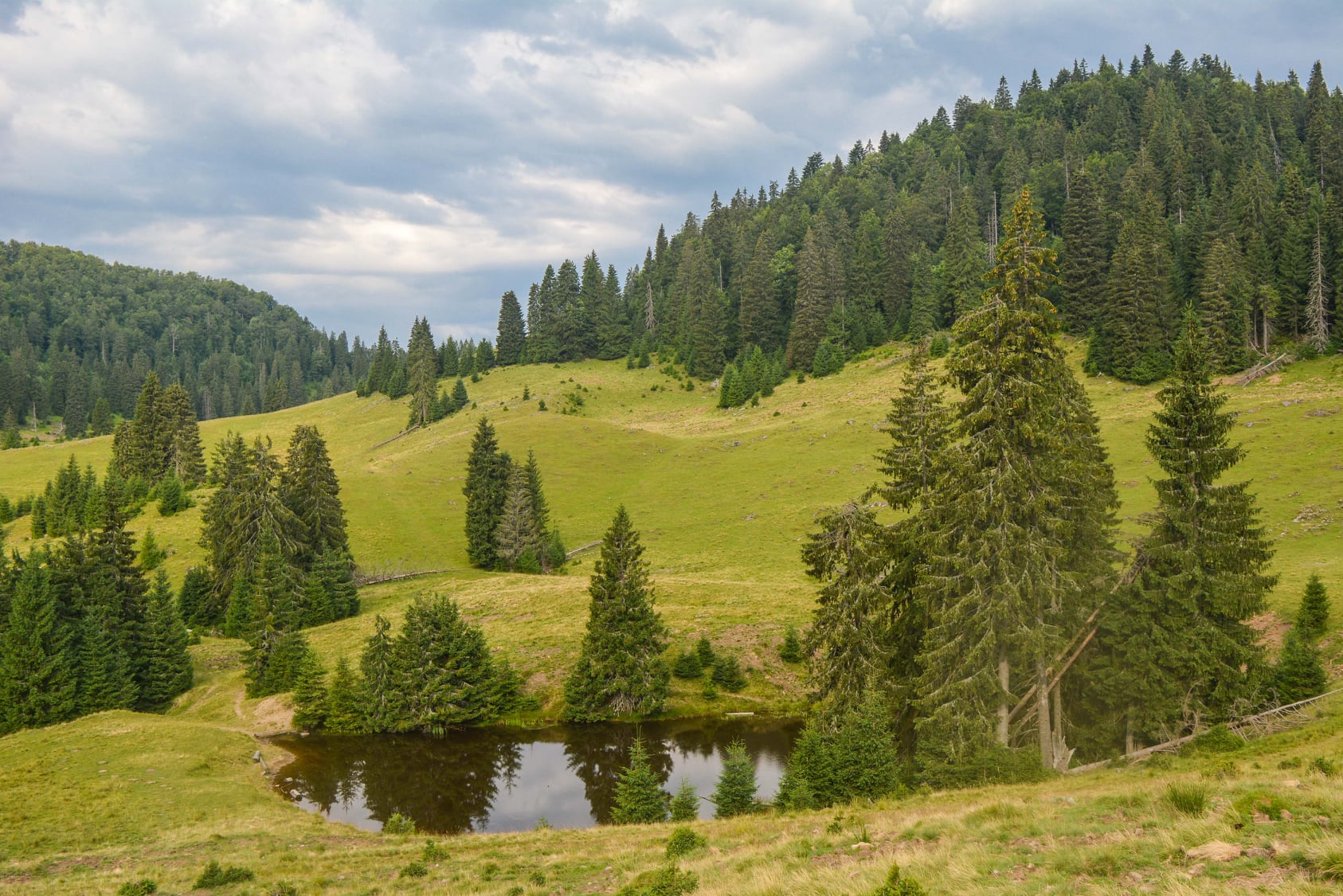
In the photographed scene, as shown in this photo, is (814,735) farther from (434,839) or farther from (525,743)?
(525,743)

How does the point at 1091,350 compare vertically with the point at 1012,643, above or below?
above

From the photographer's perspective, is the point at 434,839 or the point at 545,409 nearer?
the point at 434,839

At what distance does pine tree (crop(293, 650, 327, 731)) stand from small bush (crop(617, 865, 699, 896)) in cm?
3686

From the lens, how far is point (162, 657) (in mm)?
49562

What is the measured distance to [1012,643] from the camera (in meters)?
24.5

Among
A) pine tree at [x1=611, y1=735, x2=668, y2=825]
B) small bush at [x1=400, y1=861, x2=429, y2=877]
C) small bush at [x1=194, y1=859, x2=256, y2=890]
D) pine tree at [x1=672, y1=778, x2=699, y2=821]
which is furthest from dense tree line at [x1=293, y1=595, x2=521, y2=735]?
small bush at [x1=400, y1=861, x2=429, y2=877]

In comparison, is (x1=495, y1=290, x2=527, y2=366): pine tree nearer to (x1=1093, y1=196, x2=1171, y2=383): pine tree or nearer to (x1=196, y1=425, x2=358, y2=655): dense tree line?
(x1=196, y1=425, x2=358, y2=655): dense tree line

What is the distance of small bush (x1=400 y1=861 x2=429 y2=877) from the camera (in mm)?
19500

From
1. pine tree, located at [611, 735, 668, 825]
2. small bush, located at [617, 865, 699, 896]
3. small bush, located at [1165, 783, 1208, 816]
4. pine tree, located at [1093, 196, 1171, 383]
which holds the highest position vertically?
pine tree, located at [1093, 196, 1171, 383]

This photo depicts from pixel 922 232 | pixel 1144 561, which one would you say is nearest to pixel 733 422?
pixel 922 232

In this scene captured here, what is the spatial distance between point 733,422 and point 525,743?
69802 mm

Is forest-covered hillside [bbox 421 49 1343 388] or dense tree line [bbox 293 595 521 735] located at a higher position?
forest-covered hillside [bbox 421 49 1343 388]

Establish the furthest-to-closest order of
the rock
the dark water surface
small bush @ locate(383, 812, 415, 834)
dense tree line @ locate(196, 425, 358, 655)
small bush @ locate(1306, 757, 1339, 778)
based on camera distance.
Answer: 1. dense tree line @ locate(196, 425, 358, 655)
2. the dark water surface
3. small bush @ locate(383, 812, 415, 834)
4. small bush @ locate(1306, 757, 1339, 778)
5. the rock

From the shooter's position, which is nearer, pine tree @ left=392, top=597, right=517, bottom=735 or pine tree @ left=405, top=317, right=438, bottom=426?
pine tree @ left=392, top=597, right=517, bottom=735
